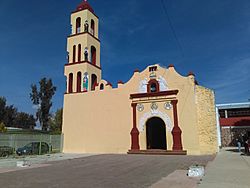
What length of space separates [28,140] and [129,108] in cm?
986

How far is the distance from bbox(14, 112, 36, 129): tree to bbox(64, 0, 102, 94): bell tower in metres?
37.3

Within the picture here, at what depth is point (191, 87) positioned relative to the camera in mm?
21031

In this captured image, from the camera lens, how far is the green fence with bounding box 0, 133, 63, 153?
21344 millimetres

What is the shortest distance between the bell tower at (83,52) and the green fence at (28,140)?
5282mm

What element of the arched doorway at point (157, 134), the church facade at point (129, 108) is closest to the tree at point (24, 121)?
the church facade at point (129, 108)

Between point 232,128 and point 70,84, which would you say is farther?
point 232,128

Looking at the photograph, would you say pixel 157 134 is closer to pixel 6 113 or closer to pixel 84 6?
pixel 84 6

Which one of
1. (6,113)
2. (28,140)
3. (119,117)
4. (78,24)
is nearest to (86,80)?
(119,117)

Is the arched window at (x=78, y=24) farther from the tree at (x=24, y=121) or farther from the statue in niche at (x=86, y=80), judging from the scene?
the tree at (x=24, y=121)

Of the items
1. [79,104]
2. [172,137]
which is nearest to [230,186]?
[172,137]

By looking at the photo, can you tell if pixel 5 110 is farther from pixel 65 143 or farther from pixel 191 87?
pixel 191 87

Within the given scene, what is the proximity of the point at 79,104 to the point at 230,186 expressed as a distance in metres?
20.4

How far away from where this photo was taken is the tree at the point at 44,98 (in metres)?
41.7

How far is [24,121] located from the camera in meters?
60.8
